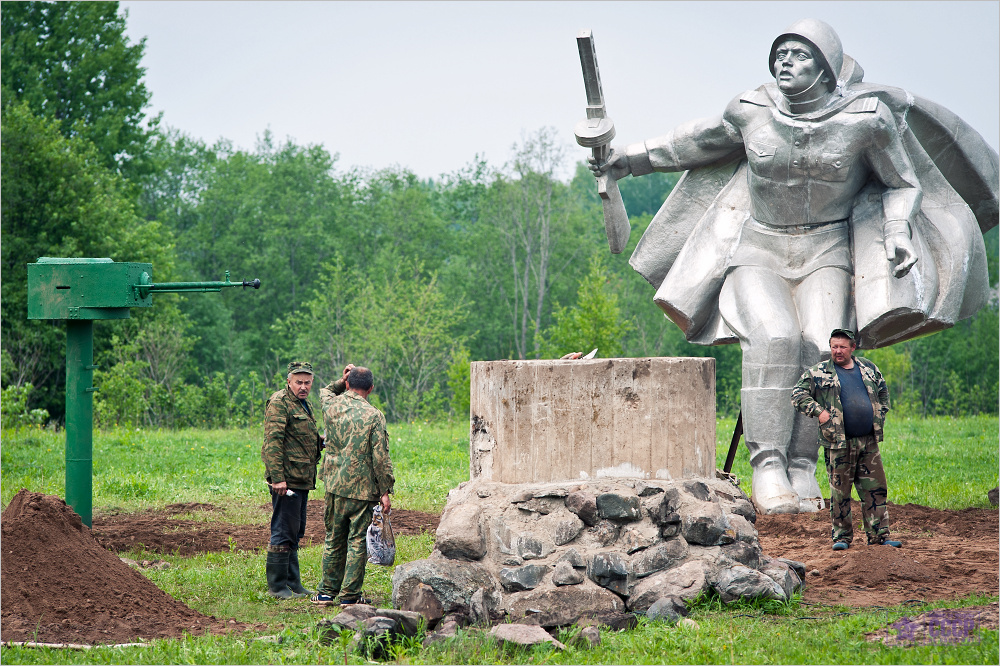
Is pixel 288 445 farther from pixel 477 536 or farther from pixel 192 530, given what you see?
pixel 192 530

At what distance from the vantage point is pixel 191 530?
881 cm

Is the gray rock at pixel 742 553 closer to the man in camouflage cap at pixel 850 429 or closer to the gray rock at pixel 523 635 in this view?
the man in camouflage cap at pixel 850 429

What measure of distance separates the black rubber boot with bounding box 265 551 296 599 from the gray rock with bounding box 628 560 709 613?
2.22 m

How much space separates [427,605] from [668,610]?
1227 millimetres

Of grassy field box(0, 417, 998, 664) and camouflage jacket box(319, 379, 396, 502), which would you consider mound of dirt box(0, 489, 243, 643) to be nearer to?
grassy field box(0, 417, 998, 664)

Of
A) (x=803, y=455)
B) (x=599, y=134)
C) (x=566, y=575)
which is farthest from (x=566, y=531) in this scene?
(x=599, y=134)

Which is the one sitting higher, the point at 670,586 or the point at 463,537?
the point at 463,537

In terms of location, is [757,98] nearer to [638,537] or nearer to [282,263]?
[638,537]

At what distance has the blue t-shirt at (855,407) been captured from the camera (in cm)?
668

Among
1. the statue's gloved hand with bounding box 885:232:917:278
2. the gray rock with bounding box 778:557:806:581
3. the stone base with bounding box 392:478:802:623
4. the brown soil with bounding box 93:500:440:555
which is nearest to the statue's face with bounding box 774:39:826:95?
the statue's gloved hand with bounding box 885:232:917:278

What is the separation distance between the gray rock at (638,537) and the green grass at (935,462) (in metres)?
4.43

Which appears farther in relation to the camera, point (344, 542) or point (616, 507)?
point (344, 542)

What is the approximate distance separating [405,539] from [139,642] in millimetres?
3176

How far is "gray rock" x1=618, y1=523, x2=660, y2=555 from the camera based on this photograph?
18.7 ft
